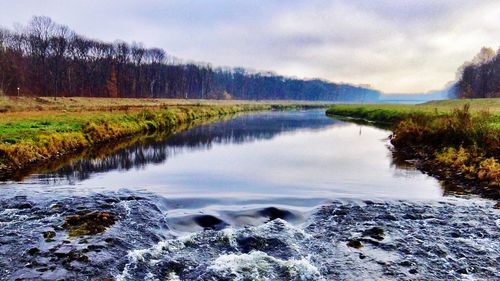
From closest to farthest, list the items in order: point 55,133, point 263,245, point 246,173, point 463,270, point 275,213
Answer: point 463,270 → point 263,245 → point 275,213 → point 246,173 → point 55,133

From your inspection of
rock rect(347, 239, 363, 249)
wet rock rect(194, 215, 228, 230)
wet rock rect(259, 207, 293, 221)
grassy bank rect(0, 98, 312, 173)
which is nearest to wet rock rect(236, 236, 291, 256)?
wet rock rect(194, 215, 228, 230)

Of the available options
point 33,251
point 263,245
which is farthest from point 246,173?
point 33,251

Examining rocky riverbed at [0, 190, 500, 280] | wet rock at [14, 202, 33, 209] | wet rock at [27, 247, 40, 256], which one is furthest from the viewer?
wet rock at [14, 202, 33, 209]

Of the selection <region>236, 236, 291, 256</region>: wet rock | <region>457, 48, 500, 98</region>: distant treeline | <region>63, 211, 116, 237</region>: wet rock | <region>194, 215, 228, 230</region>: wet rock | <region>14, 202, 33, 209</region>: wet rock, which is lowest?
<region>194, 215, 228, 230</region>: wet rock

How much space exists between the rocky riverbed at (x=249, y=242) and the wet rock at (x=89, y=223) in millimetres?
25

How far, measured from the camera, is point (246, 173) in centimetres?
1798

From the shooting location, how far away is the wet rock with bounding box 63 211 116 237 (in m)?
9.62

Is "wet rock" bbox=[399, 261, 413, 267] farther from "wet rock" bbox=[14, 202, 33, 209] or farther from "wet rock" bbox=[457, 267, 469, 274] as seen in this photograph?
"wet rock" bbox=[14, 202, 33, 209]

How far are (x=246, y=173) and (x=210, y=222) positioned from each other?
23.6 ft

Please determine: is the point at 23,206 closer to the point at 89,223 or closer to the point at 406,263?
the point at 89,223

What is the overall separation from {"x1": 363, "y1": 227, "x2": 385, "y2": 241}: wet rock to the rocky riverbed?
2 cm

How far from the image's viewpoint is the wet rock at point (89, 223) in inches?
379

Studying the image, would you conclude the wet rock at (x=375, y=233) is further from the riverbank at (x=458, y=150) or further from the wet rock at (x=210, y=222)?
the riverbank at (x=458, y=150)

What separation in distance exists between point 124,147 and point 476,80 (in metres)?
105
